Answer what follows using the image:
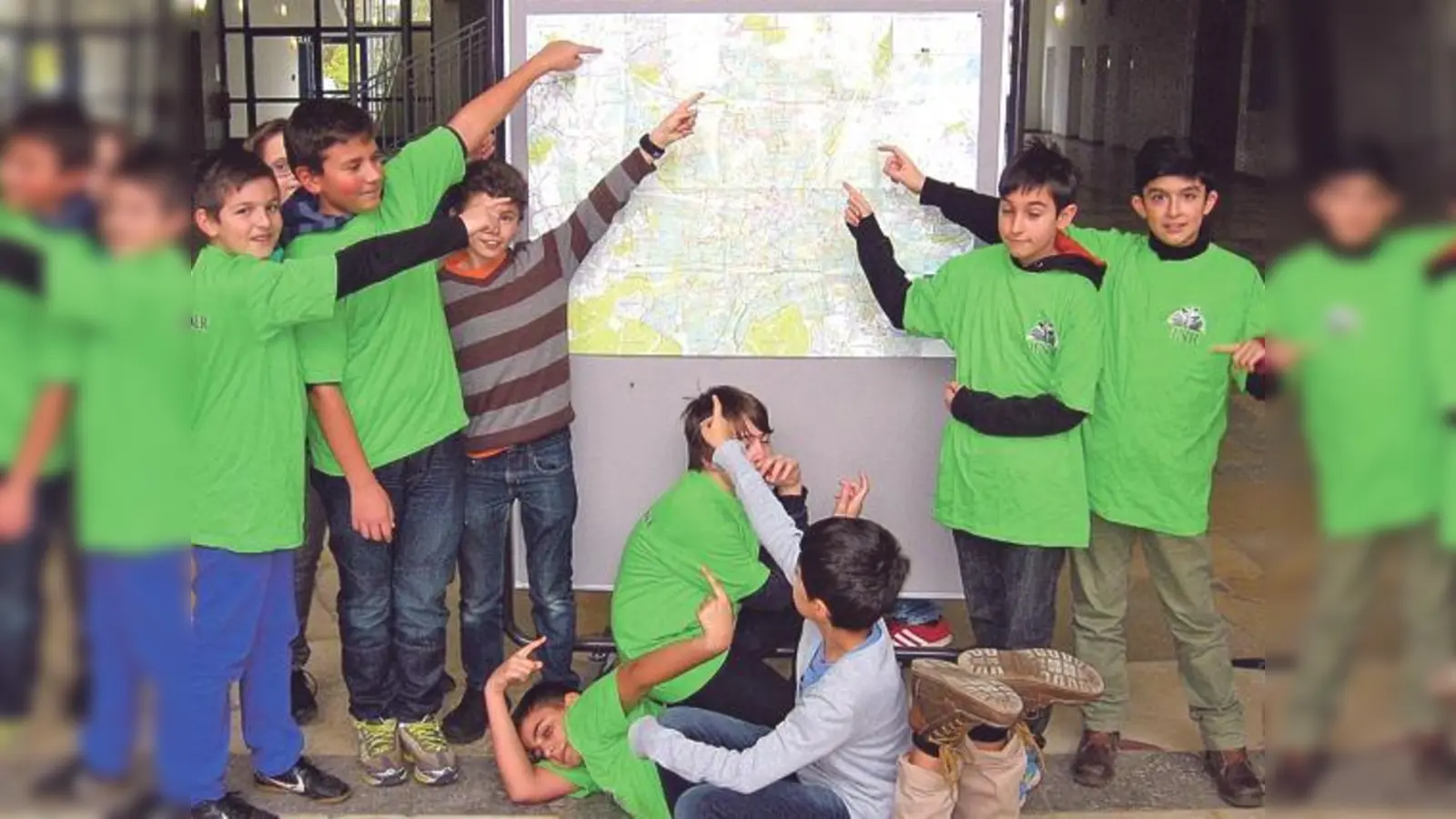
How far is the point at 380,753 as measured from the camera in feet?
9.89

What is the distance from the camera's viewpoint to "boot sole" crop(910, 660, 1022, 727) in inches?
90.8

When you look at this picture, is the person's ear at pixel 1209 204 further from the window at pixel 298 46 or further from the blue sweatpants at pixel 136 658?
the window at pixel 298 46

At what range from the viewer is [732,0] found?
320 centimetres

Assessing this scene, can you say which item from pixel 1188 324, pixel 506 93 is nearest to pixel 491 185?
pixel 506 93

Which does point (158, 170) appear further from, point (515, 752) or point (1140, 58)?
point (1140, 58)

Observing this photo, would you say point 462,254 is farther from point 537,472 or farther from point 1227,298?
point 1227,298

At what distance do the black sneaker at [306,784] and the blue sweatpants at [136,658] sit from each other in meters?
2.61

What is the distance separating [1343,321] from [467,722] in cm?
306

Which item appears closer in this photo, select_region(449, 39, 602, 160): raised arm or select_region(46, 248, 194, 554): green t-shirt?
select_region(46, 248, 194, 554): green t-shirt

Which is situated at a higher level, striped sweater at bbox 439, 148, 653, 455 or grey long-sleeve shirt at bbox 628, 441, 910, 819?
striped sweater at bbox 439, 148, 653, 455

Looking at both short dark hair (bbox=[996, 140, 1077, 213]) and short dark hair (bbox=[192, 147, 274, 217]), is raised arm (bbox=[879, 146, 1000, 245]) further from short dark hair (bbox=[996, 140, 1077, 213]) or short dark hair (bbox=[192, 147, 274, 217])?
short dark hair (bbox=[192, 147, 274, 217])

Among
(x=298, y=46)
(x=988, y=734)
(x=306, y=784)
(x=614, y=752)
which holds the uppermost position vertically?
(x=298, y=46)

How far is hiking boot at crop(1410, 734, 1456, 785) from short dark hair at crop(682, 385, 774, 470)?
2.66 m

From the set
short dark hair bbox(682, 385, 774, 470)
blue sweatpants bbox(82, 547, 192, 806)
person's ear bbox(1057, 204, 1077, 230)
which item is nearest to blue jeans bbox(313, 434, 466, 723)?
short dark hair bbox(682, 385, 774, 470)
